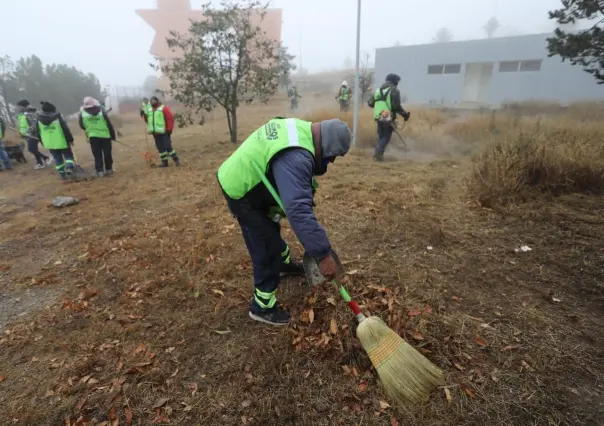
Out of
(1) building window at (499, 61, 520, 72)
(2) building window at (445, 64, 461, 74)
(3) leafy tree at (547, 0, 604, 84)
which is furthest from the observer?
(2) building window at (445, 64, 461, 74)

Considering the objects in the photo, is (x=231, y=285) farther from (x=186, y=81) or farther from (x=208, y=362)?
(x=186, y=81)

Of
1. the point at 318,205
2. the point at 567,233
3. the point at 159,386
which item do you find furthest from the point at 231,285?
the point at 567,233

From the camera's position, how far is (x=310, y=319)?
2.46m

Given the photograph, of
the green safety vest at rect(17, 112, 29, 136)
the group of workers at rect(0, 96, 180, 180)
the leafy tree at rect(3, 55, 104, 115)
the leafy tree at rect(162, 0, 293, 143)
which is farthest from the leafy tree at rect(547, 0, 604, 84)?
the leafy tree at rect(3, 55, 104, 115)

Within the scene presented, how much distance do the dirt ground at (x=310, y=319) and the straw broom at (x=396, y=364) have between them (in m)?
0.08

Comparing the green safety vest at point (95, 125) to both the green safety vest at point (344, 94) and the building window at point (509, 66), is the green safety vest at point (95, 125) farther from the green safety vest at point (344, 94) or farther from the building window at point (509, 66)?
the building window at point (509, 66)

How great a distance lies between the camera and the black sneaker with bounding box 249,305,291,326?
250cm

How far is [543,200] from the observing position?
415cm

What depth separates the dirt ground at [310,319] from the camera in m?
1.91

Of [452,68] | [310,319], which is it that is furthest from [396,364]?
[452,68]

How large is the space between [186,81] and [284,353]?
9.28 metres

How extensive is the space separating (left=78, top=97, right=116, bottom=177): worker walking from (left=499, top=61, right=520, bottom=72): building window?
2121 centimetres

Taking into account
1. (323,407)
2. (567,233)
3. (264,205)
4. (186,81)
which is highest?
(186,81)

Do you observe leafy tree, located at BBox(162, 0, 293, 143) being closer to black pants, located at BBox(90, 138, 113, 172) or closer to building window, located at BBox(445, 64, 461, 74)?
black pants, located at BBox(90, 138, 113, 172)
